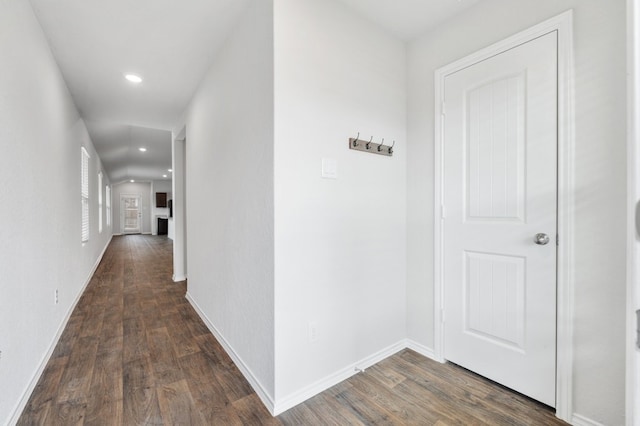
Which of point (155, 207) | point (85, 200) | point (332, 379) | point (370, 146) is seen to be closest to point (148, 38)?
point (370, 146)

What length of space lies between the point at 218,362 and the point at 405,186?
1.98 m

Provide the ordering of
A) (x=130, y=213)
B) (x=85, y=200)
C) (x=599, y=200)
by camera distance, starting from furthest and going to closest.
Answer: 1. (x=130, y=213)
2. (x=85, y=200)
3. (x=599, y=200)

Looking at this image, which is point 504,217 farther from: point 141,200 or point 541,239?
point 141,200

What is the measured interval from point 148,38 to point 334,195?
6.48 ft

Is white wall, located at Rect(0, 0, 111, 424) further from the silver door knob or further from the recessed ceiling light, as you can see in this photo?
the silver door knob

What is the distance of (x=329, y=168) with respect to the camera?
181 centimetres

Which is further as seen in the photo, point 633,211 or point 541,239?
point 541,239

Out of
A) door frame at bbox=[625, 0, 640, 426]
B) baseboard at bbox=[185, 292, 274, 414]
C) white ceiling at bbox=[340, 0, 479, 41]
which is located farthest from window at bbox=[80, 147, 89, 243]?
door frame at bbox=[625, 0, 640, 426]

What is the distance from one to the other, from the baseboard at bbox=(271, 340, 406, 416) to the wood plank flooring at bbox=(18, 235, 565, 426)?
3 centimetres

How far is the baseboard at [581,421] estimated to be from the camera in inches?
55.6

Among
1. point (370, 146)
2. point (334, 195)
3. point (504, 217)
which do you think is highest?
point (370, 146)

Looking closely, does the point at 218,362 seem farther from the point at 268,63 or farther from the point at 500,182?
the point at 500,182

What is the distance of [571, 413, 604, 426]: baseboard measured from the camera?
1.41 metres

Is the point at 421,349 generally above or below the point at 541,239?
below
